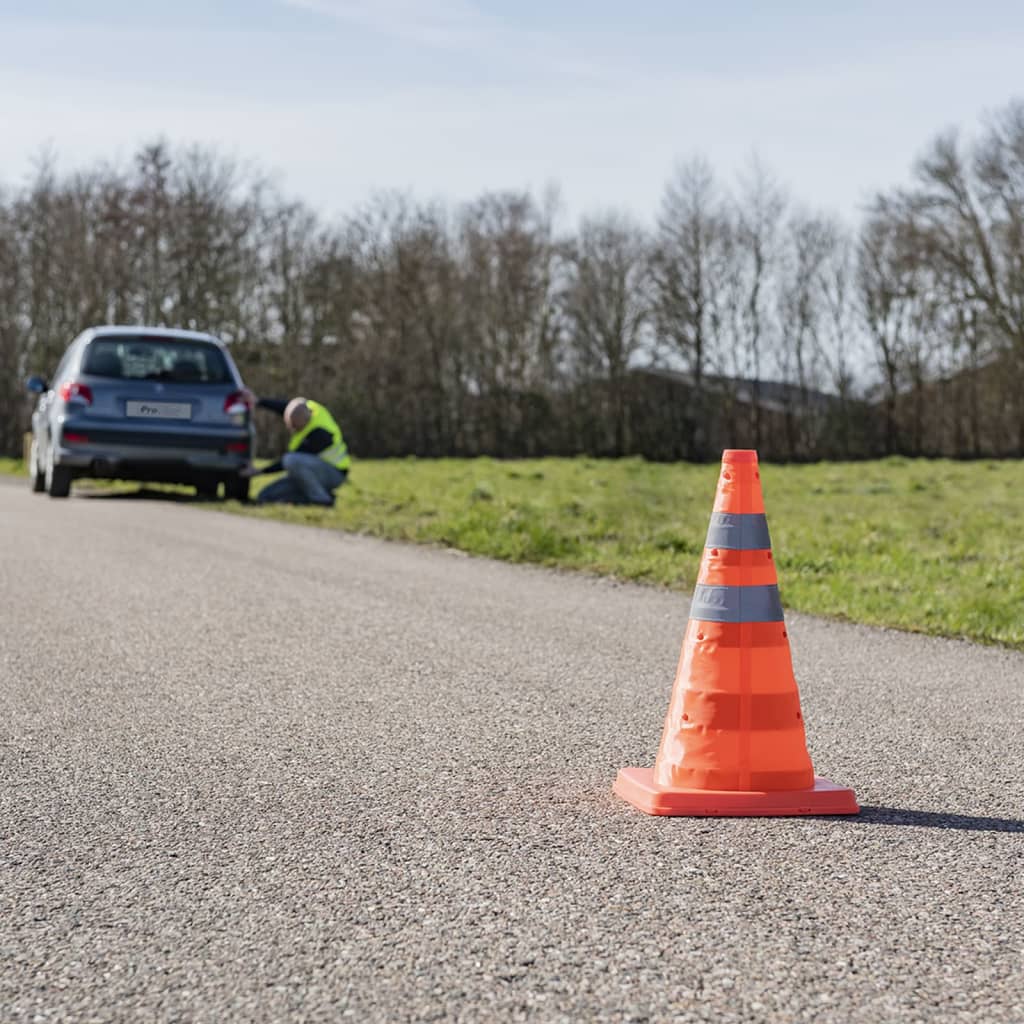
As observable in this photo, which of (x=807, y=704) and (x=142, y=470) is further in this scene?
(x=142, y=470)

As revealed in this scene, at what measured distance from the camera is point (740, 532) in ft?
14.1

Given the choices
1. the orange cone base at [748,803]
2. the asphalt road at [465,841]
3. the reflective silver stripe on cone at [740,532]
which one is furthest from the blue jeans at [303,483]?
the orange cone base at [748,803]

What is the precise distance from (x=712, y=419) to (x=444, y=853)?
44297mm

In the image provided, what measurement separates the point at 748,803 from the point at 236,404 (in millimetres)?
13410

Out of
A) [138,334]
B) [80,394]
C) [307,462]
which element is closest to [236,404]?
[307,462]

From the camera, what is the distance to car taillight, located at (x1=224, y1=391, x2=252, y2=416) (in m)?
16.6

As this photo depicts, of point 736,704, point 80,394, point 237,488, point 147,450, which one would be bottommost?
point 736,704

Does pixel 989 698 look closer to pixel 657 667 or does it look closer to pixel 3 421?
pixel 657 667

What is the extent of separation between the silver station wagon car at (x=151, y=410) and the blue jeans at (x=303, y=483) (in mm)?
623

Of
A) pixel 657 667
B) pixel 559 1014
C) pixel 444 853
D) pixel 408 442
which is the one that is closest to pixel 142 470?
pixel 657 667

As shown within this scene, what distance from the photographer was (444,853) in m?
3.55

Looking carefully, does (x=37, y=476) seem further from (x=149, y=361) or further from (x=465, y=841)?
(x=465, y=841)

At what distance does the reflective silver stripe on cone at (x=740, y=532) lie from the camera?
4.30 m

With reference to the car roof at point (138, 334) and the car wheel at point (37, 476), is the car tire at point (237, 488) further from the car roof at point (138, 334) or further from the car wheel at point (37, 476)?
the car wheel at point (37, 476)
